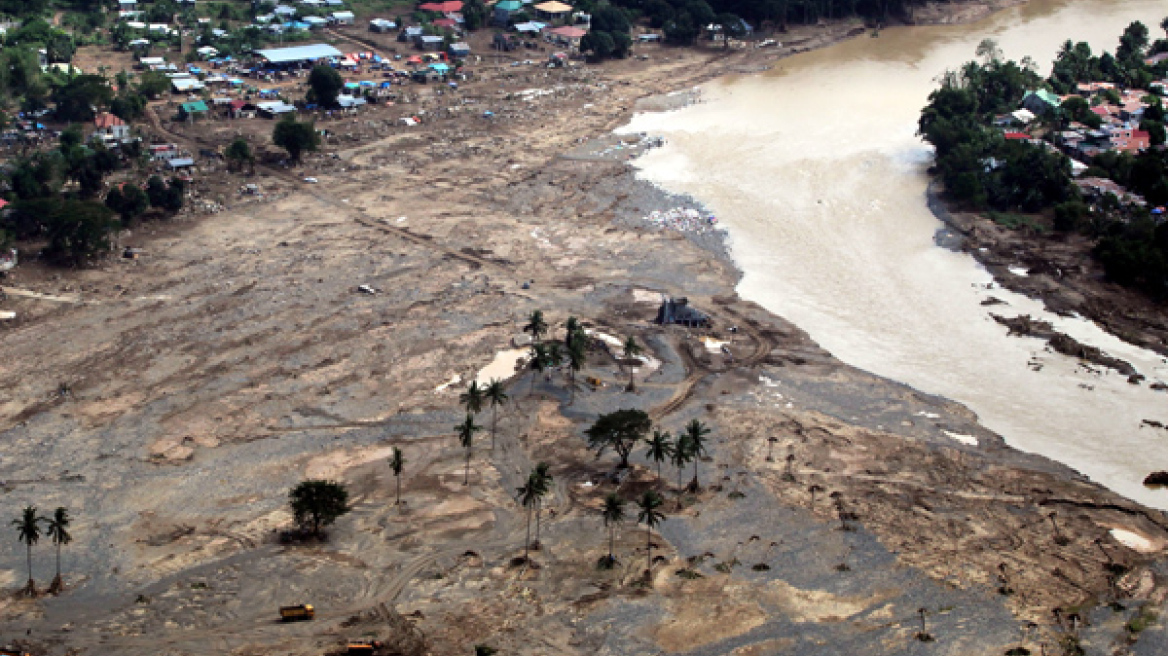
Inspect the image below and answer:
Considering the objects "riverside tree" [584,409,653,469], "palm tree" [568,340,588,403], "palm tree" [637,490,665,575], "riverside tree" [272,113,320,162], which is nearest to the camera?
"palm tree" [637,490,665,575]

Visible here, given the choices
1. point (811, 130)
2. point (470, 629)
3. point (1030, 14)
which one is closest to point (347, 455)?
point (470, 629)

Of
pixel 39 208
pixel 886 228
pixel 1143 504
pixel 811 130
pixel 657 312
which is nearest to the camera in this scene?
pixel 1143 504

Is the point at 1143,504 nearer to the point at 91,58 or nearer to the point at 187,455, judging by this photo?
the point at 187,455

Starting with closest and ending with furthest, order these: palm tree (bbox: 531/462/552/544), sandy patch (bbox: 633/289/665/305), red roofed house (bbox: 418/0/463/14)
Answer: palm tree (bbox: 531/462/552/544) < sandy patch (bbox: 633/289/665/305) < red roofed house (bbox: 418/0/463/14)

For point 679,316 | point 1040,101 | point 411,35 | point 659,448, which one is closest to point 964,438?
point 659,448

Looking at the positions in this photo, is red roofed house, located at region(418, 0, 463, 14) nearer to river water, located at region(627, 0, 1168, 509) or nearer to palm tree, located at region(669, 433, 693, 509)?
river water, located at region(627, 0, 1168, 509)

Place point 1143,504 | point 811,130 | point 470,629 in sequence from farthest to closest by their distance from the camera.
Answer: point 811,130 < point 1143,504 < point 470,629

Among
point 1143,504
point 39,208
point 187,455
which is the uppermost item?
point 39,208

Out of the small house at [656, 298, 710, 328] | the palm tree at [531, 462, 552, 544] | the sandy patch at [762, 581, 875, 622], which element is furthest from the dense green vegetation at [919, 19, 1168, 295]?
the palm tree at [531, 462, 552, 544]
